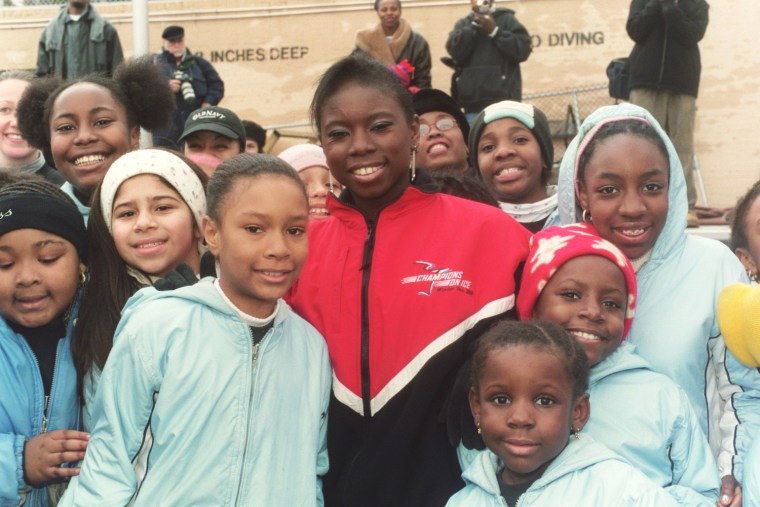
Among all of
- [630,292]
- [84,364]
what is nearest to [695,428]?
[630,292]

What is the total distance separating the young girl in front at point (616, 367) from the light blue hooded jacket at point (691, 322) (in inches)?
4.8

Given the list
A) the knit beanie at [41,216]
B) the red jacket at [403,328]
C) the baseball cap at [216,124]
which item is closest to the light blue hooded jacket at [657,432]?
the red jacket at [403,328]

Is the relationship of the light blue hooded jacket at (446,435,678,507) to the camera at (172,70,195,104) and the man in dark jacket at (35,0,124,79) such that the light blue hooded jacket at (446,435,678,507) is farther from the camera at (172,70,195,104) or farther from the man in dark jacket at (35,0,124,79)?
the man in dark jacket at (35,0,124,79)

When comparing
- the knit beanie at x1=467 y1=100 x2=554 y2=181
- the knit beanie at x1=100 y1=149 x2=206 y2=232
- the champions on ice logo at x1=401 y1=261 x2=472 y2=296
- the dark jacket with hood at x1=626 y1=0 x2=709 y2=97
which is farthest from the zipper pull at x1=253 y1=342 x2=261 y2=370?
the dark jacket with hood at x1=626 y1=0 x2=709 y2=97

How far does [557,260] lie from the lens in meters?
3.17

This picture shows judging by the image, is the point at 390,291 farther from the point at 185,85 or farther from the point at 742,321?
the point at 185,85

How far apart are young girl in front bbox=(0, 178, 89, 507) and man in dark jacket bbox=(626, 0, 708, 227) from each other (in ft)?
19.7

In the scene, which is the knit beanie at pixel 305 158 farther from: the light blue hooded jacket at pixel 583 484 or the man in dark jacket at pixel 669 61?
the man in dark jacket at pixel 669 61

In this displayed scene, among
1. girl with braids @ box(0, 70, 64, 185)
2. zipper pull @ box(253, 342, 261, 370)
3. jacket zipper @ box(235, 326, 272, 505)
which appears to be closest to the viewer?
jacket zipper @ box(235, 326, 272, 505)

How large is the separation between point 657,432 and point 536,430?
0.42 m

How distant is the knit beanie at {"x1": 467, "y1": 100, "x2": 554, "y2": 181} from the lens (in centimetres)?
457

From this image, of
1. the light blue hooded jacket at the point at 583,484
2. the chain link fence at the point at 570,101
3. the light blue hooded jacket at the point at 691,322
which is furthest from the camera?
the chain link fence at the point at 570,101

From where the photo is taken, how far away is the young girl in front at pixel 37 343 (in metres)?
3.07

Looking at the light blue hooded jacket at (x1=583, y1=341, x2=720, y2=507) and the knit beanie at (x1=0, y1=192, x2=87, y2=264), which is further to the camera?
the knit beanie at (x1=0, y1=192, x2=87, y2=264)
